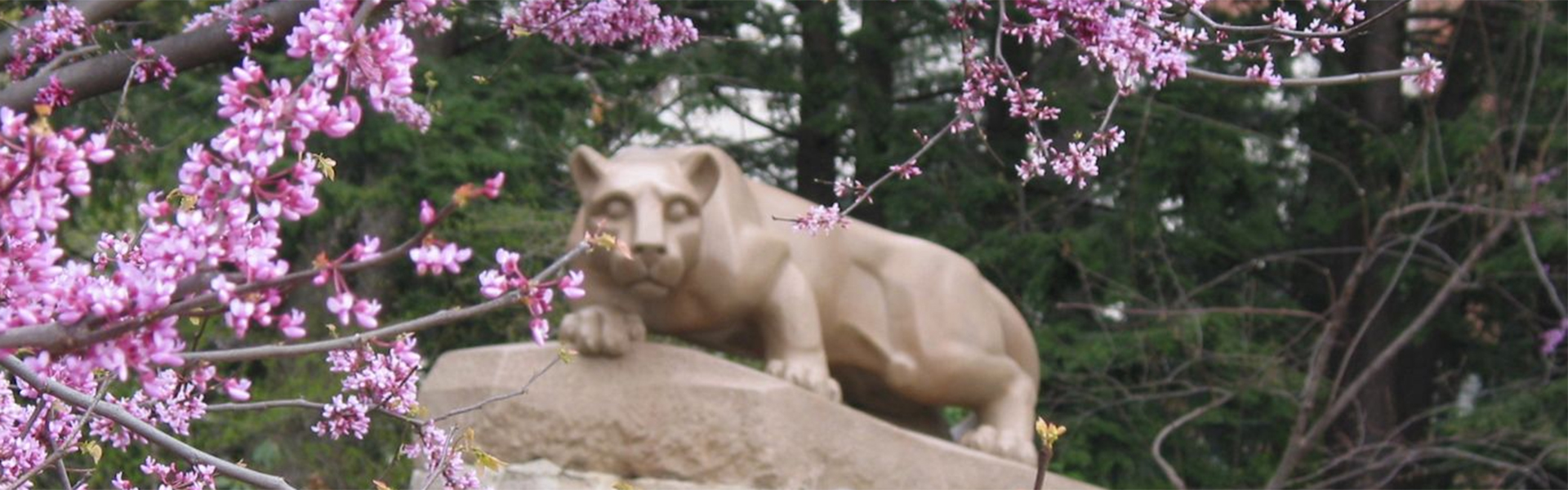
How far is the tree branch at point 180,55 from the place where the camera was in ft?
8.93

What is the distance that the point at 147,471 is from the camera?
269cm

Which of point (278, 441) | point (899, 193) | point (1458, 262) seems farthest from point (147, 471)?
point (1458, 262)

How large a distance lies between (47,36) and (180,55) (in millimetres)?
272

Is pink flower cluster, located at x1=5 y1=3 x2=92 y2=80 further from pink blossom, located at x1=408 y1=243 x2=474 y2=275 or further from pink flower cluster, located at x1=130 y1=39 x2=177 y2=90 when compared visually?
pink blossom, located at x1=408 y1=243 x2=474 y2=275

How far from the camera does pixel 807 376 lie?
19.1 ft

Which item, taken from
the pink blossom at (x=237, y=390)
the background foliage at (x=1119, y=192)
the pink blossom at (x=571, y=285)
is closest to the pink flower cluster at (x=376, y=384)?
the pink blossom at (x=237, y=390)

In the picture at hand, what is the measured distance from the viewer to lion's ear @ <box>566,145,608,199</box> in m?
5.64

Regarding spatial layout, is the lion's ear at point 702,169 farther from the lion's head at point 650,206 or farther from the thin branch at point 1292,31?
the thin branch at point 1292,31

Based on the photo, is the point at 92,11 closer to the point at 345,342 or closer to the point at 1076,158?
the point at 345,342

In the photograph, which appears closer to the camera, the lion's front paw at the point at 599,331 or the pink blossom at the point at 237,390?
the pink blossom at the point at 237,390

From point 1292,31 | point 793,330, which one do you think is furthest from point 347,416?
point 793,330

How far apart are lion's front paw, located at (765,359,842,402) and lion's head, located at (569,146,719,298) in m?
0.41

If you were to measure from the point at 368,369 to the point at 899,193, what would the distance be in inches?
314

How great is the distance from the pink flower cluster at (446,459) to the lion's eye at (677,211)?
9.09 ft
